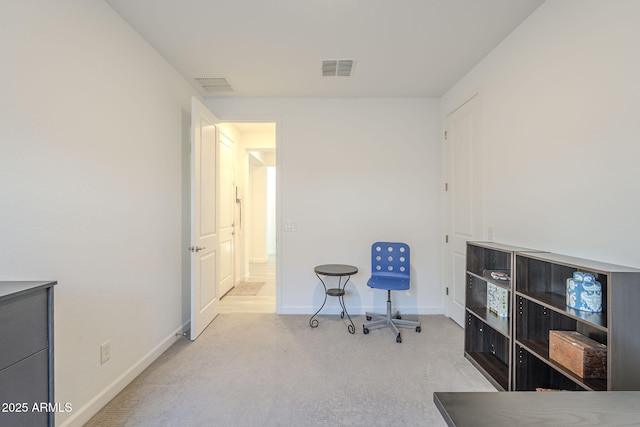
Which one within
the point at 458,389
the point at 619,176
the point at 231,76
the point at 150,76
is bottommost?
the point at 458,389

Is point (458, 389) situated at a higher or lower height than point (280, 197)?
lower

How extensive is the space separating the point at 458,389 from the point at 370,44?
278 cm

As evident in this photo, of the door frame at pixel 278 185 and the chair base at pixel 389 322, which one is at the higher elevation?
the door frame at pixel 278 185

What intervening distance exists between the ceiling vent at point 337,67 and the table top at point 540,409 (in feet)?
8.95

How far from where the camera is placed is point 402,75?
119 inches

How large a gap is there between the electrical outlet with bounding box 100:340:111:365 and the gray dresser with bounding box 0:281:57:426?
799mm

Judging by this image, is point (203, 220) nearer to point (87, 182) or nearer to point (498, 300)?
point (87, 182)

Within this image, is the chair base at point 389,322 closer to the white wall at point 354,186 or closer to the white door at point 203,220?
the white wall at point 354,186

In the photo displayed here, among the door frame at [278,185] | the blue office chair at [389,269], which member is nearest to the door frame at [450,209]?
the blue office chair at [389,269]

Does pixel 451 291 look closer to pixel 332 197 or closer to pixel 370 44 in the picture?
pixel 332 197

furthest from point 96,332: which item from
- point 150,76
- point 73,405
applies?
point 150,76

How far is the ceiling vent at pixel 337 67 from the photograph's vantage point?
2735 millimetres

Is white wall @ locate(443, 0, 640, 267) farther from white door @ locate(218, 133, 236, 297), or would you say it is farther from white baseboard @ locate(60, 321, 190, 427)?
white door @ locate(218, 133, 236, 297)

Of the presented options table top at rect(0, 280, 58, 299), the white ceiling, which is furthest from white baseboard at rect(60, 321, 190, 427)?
the white ceiling
